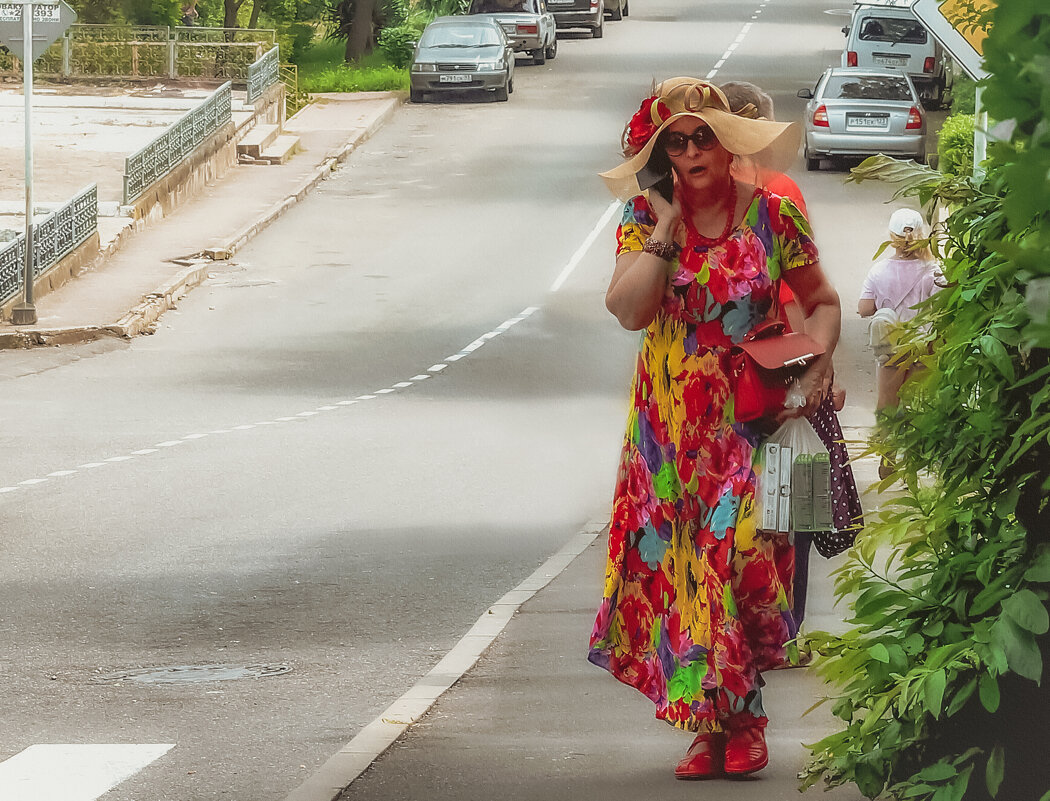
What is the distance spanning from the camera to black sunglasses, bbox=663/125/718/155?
5234mm

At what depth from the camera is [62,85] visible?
4438 centimetres

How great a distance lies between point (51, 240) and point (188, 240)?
414 cm

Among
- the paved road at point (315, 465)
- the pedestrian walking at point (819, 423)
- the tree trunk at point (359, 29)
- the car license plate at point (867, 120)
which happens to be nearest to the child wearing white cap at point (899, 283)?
the paved road at point (315, 465)

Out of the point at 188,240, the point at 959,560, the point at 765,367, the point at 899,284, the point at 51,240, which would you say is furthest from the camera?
the point at 188,240

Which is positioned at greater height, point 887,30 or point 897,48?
point 887,30

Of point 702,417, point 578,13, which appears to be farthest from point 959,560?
point 578,13

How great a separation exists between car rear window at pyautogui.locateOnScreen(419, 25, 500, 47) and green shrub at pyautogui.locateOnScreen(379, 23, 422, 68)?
5764mm

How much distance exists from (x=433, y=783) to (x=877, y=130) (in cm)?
2779

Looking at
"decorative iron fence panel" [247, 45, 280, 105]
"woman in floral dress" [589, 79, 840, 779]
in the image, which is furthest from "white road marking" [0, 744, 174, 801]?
"decorative iron fence panel" [247, 45, 280, 105]

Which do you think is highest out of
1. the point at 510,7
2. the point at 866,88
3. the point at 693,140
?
the point at 693,140

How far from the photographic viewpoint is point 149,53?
44.0 meters

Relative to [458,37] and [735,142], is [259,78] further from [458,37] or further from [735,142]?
[735,142]

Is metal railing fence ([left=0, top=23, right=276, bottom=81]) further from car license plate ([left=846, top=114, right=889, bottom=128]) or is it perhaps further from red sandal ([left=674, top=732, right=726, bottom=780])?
red sandal ([left=674, top=732, right=726, bottom=780])

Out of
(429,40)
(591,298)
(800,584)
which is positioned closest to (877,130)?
(591,298)
